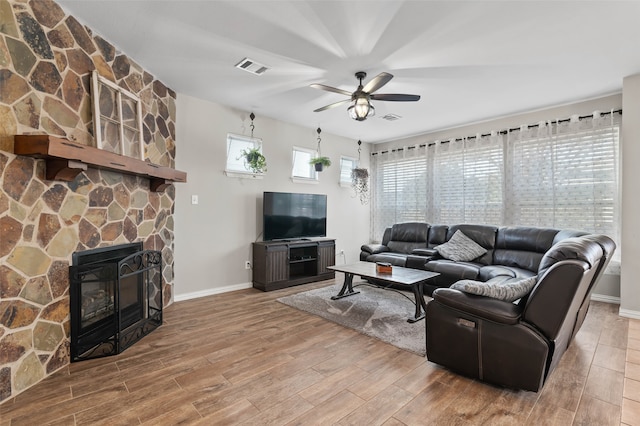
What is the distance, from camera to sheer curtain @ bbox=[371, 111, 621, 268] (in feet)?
13.4

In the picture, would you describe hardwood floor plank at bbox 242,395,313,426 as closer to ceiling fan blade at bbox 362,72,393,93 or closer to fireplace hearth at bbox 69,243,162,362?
fireplace hearth at bbox 69,243,162,362

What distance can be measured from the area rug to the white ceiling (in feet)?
8.99

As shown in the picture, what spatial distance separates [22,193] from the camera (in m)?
2.10

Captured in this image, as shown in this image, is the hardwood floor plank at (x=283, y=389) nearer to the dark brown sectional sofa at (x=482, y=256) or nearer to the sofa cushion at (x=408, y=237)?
the dark brown sectional sofa at (x=482, y=256)

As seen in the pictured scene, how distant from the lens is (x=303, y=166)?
223 inches

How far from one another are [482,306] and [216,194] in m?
3.67

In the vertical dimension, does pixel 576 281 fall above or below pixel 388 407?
above

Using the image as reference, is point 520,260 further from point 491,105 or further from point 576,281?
point 576,281

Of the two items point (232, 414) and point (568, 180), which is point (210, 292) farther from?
point (568, 180)

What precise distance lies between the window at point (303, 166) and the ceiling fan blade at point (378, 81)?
98.9 inches

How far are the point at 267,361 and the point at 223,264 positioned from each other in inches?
92.4

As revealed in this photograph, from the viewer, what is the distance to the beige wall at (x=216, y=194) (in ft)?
13.7

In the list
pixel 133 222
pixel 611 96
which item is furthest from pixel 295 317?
pixel 611 96

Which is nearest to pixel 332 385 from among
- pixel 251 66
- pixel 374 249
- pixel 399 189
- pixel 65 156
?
pixel 65 156
